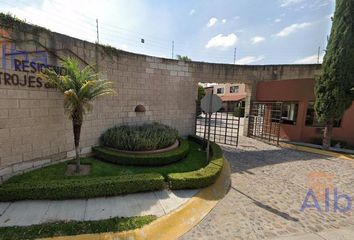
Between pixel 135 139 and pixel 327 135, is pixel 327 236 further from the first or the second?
pixel 327 135

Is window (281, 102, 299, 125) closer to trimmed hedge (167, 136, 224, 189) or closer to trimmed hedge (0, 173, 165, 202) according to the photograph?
trimmed hedge (167, 136, 224, 189)

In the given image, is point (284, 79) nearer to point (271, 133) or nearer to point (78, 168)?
point (271, 133)

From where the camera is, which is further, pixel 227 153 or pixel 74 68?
pixel 227 153

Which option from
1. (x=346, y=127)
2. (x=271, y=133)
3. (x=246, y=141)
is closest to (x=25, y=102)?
(x=246, y=141)

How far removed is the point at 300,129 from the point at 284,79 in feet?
10.2

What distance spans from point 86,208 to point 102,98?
4301mm

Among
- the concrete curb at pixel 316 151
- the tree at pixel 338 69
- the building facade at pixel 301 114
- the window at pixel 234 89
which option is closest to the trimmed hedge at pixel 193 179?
the concrete curb at pixel 316 151

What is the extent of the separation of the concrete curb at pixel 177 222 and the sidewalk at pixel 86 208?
0.22 metres

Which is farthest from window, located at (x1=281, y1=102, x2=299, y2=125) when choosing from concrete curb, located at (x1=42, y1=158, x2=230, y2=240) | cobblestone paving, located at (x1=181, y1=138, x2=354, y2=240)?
concrete curb, located at (x1=42, y1=158, x2=230, y2=240)

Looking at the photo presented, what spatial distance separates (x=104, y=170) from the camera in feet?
19.2

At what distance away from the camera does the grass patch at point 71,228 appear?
3180 millimetres

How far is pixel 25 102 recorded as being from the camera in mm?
5195

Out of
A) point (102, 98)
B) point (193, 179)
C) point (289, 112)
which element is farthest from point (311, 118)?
point (102, 98)
